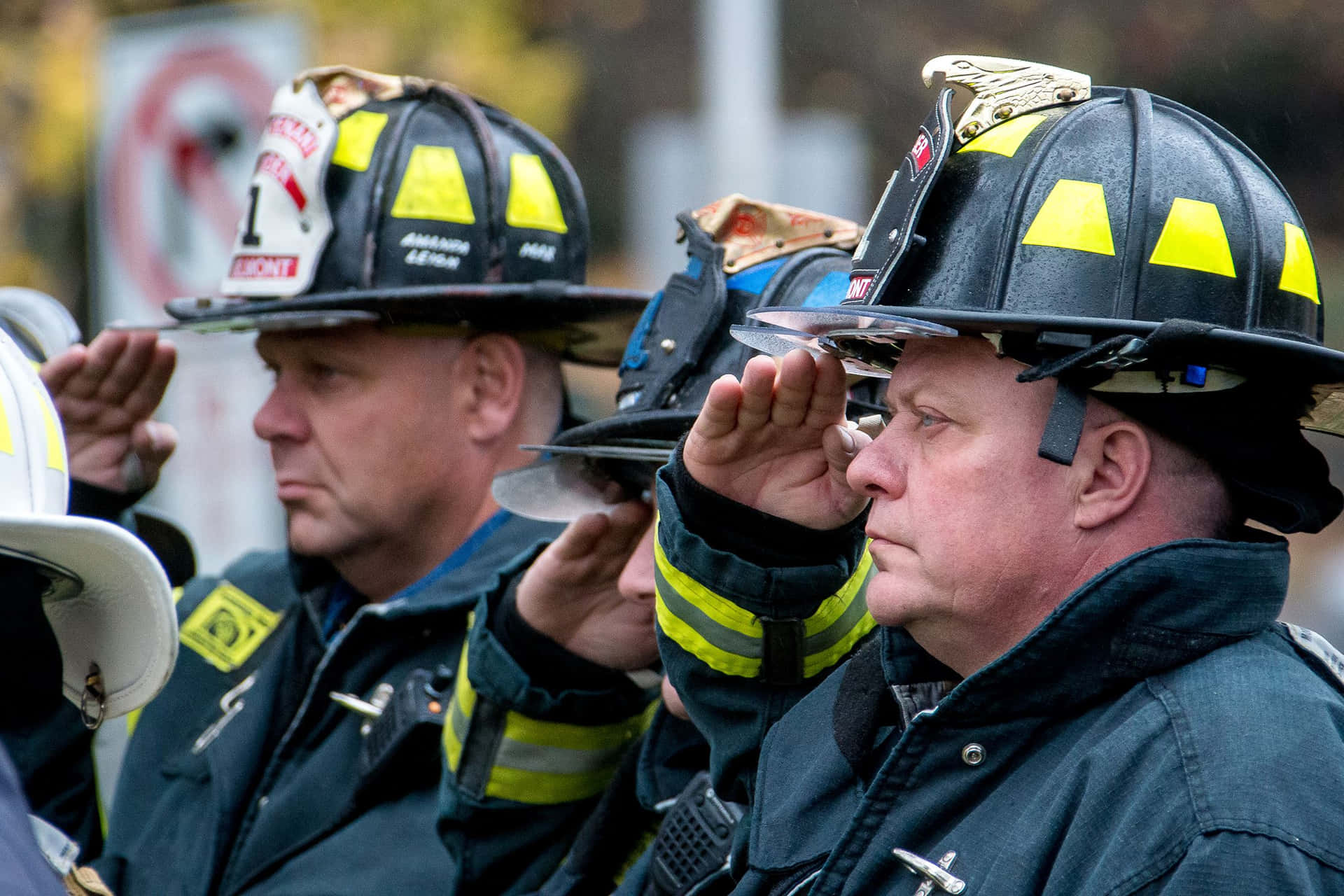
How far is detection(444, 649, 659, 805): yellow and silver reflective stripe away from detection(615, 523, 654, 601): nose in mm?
307

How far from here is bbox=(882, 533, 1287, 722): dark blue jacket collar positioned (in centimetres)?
199

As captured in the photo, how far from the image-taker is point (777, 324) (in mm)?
2453

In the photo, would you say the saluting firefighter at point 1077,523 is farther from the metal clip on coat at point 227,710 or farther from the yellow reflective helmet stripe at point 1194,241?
the metal clip on coat at point 227,710

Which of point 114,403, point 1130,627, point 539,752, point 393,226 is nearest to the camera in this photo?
point 1130,627

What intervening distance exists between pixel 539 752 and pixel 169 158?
3.10 meters

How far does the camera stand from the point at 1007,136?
88.3 inches

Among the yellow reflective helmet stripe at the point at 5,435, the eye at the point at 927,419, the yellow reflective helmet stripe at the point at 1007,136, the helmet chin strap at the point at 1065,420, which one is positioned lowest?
the yellow reflective helmet stripe at the point at 5,435

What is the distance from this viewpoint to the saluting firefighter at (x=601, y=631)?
299 centimetres

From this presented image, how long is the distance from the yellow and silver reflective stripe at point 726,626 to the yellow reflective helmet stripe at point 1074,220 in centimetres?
76

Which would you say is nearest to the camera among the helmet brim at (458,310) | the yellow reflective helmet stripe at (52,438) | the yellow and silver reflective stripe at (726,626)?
the yellow reflective helmet stripe at (52,438)

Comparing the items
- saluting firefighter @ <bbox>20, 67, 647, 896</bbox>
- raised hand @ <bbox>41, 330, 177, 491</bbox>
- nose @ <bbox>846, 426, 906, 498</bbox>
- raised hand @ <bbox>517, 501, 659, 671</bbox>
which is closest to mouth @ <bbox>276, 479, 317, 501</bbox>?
saluting firefighter @ <bbox>20, 67, 647, 896</bbox>

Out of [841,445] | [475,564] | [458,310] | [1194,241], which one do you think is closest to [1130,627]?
[1194,241]

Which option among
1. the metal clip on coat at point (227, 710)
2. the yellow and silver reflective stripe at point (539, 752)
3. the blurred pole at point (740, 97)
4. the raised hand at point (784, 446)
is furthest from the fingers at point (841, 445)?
the blurred pole at point (740, 97)

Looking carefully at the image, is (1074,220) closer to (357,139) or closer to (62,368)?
(357,139)
